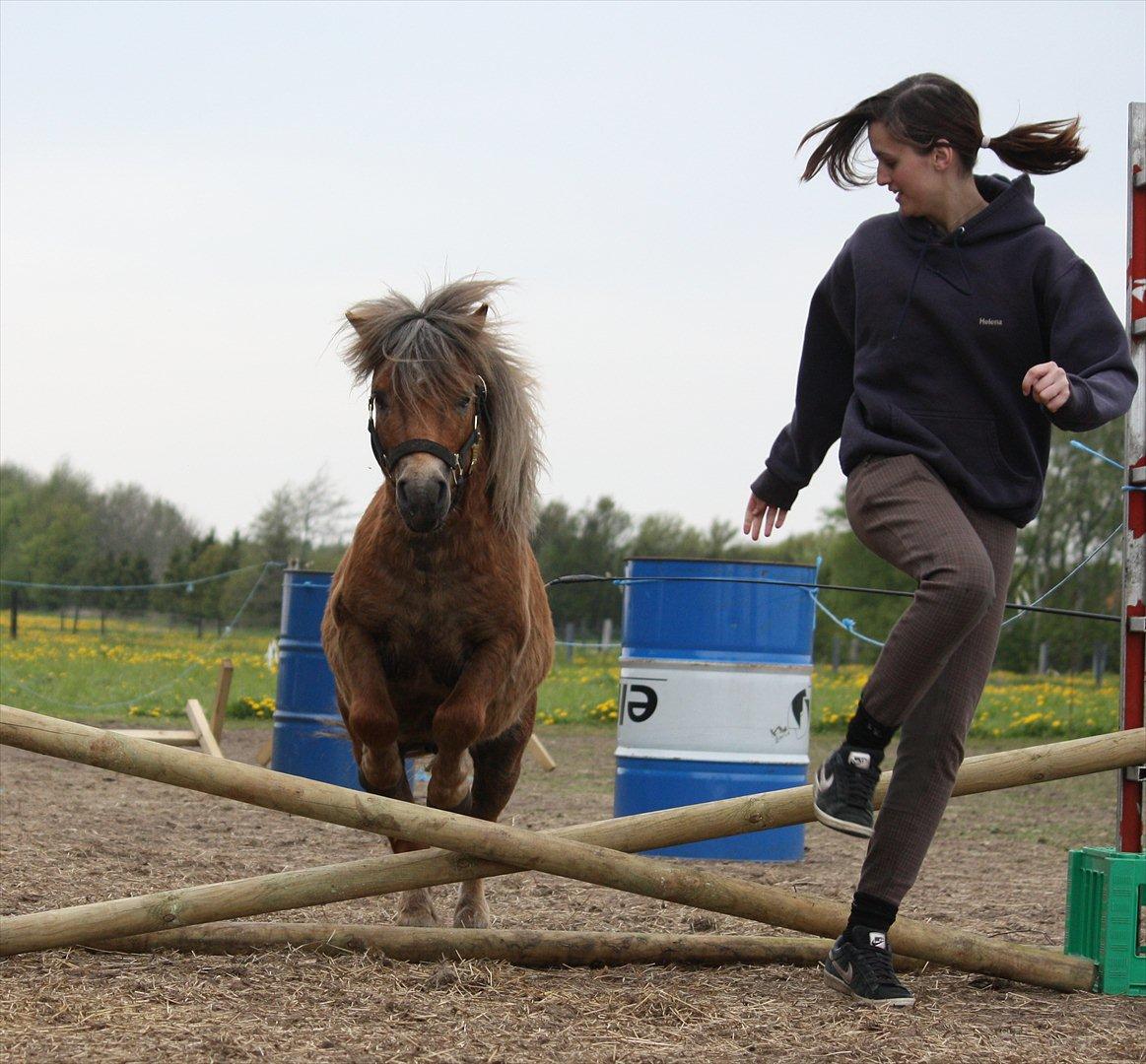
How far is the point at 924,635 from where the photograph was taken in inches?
122

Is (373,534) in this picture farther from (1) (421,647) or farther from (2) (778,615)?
(2) (778,615)

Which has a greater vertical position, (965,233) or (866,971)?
(965,233)

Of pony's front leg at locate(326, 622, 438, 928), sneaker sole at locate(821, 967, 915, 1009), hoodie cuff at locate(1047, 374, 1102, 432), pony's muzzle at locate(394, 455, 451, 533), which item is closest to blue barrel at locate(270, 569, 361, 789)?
pony's front leg at locate(326, 622, 438, 928)

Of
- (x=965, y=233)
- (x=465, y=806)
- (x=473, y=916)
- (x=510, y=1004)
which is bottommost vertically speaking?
(x=473, y=916)

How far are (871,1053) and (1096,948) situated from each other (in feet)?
3.93

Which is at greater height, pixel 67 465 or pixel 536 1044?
pixel 67 465

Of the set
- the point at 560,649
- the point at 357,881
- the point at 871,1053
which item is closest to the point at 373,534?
the point at 357,881

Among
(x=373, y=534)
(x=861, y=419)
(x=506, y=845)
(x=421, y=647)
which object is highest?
(x=861, y=419)

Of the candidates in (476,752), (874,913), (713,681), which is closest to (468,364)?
(476,752)

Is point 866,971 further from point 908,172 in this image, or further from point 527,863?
point 908,172

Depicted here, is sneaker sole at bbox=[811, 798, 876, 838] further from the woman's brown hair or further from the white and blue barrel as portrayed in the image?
the white and blue barrel

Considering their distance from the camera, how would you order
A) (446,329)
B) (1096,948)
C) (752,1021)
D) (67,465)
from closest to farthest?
1. (752,1021)
2. (1096,948)
3. (446,329)
4. (67,465)

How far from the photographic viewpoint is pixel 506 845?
3.47 m

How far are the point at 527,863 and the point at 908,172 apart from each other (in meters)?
1.99
